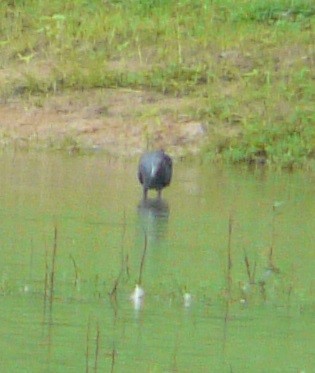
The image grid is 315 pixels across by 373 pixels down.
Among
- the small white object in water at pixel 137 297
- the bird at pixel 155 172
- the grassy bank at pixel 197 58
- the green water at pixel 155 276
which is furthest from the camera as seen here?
the grassy bank at pixel 197 58

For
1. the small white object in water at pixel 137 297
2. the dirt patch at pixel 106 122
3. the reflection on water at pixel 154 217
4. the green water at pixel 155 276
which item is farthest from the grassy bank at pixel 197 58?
the small white object in water at pixel 137 297

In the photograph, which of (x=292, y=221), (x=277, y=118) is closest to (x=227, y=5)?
(x=277, y=118)

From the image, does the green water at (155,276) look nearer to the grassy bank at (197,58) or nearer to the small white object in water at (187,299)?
the small white object in water at (187,299)

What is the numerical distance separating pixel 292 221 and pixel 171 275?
9.03 ft

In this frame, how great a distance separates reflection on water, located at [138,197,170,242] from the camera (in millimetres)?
11070

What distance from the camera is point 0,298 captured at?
27.4 feet

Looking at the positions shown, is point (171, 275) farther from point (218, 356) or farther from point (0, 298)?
point (218, 356)

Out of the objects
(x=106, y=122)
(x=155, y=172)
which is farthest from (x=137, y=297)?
(x=106, y=122)

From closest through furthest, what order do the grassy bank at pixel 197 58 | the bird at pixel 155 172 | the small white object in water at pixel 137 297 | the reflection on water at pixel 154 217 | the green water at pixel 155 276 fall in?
A: the green water at pixel 155 276, the small white object in water at pixel 137 297, the reflection on water at pixel 154 217, the bird at pixel 155 172, the grassy bank at pixel 197 58

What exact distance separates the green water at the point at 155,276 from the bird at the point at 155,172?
0.15 metres

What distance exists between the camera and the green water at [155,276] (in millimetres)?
7422

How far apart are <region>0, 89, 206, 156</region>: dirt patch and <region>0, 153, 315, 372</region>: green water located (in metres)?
2.32

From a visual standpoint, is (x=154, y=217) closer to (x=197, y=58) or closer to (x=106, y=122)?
(x=106, y=122)

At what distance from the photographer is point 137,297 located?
8.48 metres
